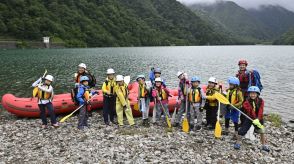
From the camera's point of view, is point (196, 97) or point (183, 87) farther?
point (183, 87)

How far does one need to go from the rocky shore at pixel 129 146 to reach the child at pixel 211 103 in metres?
0.50

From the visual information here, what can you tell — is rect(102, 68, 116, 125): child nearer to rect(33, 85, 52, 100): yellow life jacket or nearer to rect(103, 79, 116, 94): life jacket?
rect(103, 79, 116, 94): life jacket

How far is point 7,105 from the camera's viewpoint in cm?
1384

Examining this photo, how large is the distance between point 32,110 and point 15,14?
99.7 meters

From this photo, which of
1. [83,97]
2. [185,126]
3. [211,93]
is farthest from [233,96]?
[83,97]

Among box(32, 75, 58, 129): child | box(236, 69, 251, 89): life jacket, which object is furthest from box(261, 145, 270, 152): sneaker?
box(32, 75, 58, 129): child

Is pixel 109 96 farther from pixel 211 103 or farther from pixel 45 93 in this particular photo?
pixel 211 103

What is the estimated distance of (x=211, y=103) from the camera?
1141 centimetres

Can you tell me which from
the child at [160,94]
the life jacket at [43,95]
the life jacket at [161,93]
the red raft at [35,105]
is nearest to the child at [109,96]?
the red raft at [35,105]

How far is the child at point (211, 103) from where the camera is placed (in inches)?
439

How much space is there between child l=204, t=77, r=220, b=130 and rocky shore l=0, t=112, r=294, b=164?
0.50m

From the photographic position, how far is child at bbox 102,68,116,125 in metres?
12.4

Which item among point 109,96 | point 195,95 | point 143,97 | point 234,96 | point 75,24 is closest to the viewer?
point 234,96

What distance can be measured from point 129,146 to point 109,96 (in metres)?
3.22
